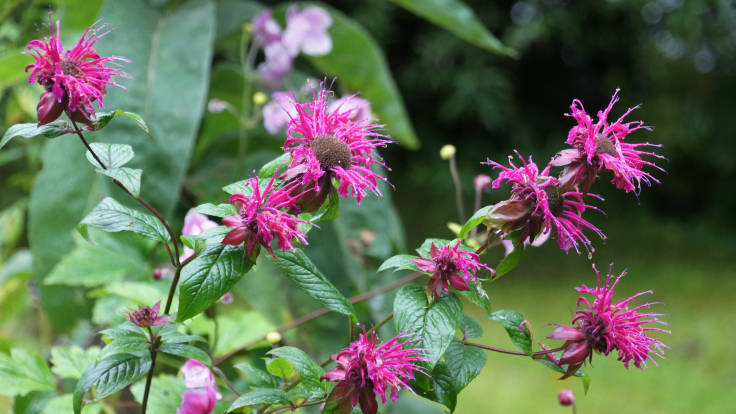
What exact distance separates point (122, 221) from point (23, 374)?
0.22 m

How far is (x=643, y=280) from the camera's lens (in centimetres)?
217

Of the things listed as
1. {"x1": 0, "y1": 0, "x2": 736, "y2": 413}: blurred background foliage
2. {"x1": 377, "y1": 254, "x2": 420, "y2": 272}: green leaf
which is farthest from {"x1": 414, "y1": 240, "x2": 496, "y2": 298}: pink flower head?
{"x1": 0, "y1": 0, "x2": 736, "y2": 413}: blurred background foliage

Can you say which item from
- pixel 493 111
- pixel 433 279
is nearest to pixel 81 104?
pixel 433 279

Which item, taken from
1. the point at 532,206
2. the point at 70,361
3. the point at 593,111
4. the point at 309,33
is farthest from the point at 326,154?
the point at 593,111

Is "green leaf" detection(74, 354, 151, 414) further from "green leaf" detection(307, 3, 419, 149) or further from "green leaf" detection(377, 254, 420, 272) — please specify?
"green leaf" detection(307, 3, 419, 149)

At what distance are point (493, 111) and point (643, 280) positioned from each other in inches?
30.0

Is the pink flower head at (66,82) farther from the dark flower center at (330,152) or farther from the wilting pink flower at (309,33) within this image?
the wilting pink flower at (309,33)

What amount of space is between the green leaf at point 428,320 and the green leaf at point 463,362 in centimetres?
2

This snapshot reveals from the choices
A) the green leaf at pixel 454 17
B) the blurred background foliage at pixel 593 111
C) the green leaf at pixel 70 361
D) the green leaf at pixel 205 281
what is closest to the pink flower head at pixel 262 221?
the green leaf at pixel 205 281

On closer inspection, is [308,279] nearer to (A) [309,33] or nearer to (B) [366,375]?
(B) [366,375]

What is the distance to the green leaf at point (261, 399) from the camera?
0.99 feet

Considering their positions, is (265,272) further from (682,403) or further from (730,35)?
(730,35)

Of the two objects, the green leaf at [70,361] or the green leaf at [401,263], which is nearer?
the green leaf at [401,263]

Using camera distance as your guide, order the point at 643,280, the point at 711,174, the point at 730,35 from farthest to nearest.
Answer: the point at 711,174 < the point at 730,35 < the point at 643,280
